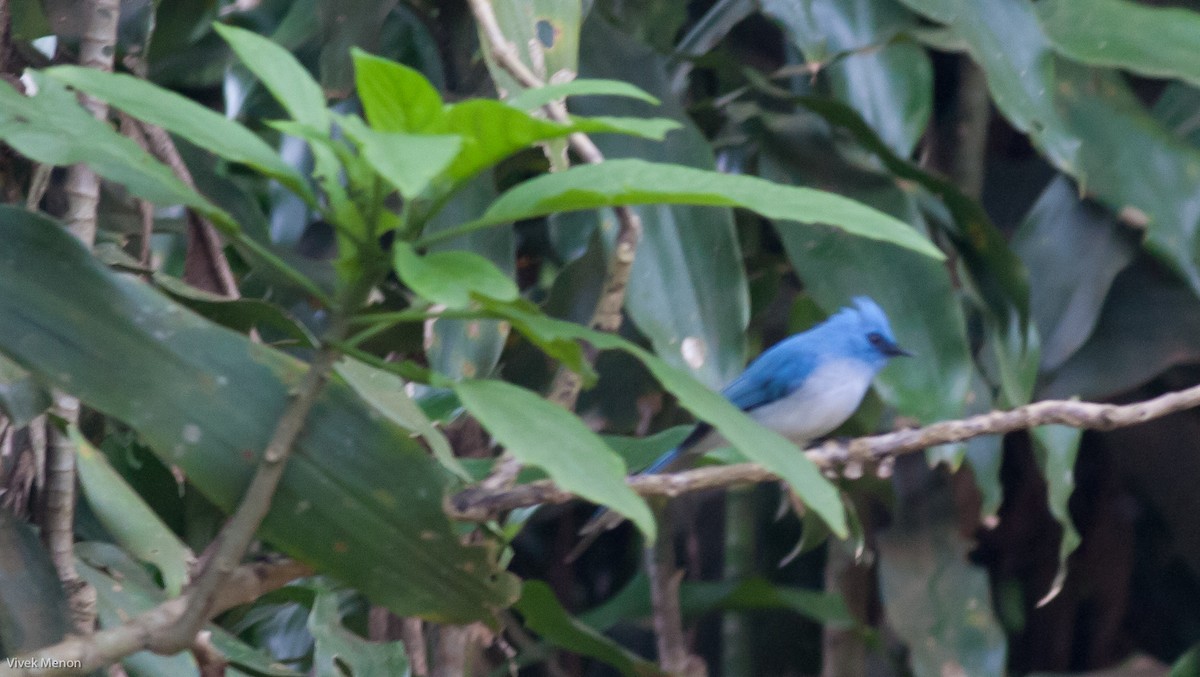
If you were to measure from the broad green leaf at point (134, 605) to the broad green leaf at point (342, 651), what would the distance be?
0.16 ft

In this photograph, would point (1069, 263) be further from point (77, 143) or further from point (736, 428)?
point (77, 143)

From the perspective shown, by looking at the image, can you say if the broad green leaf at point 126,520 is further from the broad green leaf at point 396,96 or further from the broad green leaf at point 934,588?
the broad green leaf at point 934,588

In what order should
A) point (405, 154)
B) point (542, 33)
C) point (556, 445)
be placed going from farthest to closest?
1. point (542, 33)
2. point (556, 445)
3. point (405, 154)

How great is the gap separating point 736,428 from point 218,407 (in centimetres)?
44

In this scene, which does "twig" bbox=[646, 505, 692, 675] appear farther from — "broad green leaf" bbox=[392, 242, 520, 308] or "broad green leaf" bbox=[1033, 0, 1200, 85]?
"broad green leaf" bbox=[392, 242, 520, 308]

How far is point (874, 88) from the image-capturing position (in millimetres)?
2047

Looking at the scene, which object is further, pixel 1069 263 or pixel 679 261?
pixel 1069 263

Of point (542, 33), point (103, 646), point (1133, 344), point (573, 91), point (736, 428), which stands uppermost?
point (573, 91)

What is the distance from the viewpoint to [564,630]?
2057 millimetres

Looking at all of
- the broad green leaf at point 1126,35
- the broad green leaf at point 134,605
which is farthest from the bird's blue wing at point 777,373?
the broad green leaf at point 134,605

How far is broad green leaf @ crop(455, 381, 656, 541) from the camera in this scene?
0.75m

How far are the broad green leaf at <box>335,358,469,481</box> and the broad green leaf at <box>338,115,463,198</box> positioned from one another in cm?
36

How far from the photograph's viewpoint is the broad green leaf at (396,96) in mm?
812

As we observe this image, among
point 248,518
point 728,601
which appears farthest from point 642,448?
point 728,601
